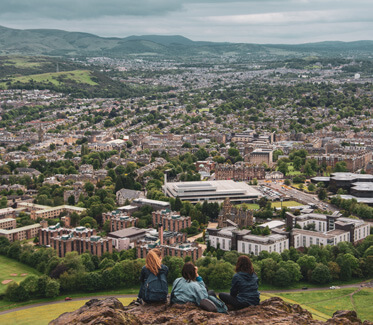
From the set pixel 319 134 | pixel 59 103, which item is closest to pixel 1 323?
pixel 319 134

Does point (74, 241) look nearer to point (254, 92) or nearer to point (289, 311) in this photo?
point (289, 311)

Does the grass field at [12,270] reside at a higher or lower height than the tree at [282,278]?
lower

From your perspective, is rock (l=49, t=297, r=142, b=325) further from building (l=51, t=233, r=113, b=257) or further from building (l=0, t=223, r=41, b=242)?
building (l=0, t=223, r=41, b=242)

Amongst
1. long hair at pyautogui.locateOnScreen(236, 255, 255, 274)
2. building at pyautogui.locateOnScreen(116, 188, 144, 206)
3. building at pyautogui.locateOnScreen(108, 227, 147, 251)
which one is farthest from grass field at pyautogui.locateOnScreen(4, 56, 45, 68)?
long hair at pyautogui.locateOnScreen(236, 255, 255, 274)

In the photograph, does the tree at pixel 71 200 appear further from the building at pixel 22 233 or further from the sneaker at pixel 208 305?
the sneaker at pixel 208 305

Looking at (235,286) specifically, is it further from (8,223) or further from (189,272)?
(8,223)

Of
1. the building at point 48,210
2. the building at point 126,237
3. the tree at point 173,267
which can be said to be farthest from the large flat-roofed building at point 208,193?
the tree at point 173,267
